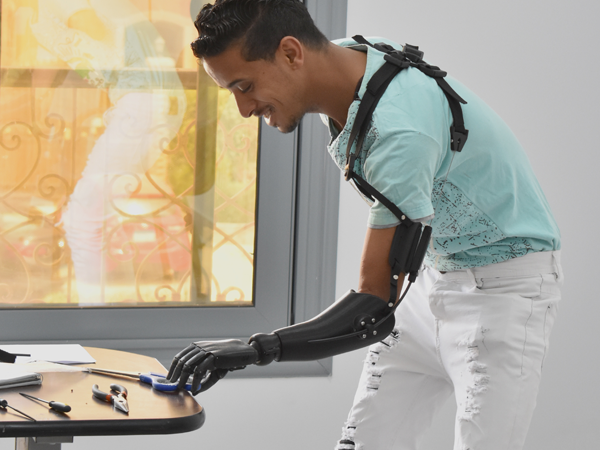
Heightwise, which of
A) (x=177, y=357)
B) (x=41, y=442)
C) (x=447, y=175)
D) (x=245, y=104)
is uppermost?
(x=245, y=104)

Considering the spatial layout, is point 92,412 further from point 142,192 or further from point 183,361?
point 142,192

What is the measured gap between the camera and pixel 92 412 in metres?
0.99

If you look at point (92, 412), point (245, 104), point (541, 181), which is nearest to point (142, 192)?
point (245, 104)

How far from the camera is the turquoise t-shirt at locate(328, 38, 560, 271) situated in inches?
42.9

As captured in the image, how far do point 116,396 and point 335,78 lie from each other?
0.63 m

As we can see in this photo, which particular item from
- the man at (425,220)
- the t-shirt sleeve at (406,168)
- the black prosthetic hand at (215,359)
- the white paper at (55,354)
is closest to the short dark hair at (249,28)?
the man at (425,220)

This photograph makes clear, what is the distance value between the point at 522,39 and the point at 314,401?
1.27 metres

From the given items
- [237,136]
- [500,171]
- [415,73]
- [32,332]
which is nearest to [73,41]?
[237,136]

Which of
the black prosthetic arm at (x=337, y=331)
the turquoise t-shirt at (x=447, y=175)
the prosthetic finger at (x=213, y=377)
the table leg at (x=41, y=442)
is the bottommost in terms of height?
the table leg at (x=41, y=442)

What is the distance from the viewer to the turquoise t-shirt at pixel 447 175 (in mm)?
1089

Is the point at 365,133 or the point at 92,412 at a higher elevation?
the point at 365,133

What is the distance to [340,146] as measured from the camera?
123 centimetres

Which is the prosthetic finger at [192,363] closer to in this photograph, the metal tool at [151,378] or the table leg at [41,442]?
the metal tool at [151,378]

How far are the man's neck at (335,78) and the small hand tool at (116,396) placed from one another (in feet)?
1.88
